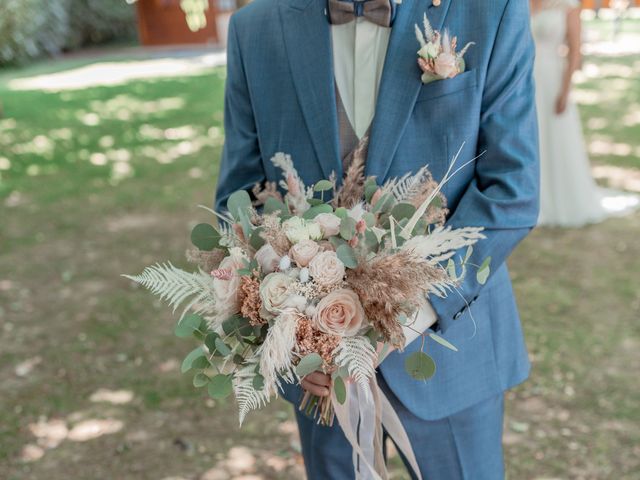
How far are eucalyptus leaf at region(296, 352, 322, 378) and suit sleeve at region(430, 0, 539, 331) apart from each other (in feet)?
1.34

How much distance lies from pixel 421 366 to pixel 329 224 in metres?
0.44

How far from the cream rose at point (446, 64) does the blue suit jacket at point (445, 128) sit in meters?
0.05

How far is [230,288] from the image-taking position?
166cm

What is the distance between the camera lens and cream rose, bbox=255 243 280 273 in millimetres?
1675

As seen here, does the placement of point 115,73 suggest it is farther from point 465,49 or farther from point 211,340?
point 211,340

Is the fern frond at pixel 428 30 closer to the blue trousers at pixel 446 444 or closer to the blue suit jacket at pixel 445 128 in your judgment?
the blue suit jacket at pixel 445 128

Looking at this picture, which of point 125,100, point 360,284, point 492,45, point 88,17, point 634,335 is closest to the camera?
point 360,284

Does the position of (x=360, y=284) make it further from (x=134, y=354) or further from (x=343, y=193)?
(x=134, y=354)

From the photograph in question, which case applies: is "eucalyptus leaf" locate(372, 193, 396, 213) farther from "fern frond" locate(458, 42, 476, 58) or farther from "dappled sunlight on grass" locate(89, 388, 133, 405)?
"dappled sunlight on grass" locate(89, 388, 133, 405)

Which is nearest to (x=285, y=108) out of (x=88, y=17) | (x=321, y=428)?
(x=321, y=428)

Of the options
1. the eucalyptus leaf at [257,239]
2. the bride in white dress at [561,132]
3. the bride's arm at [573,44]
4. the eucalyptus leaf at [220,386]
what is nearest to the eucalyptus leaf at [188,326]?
the eucalyptus leaf at [220,386]

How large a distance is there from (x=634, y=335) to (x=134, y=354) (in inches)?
133

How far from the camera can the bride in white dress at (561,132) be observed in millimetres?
6211

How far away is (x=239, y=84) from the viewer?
2205 millimetres
